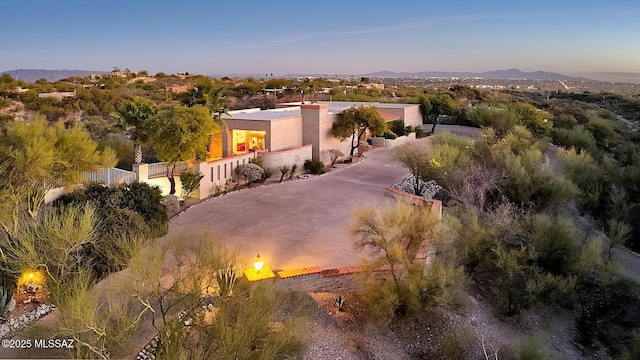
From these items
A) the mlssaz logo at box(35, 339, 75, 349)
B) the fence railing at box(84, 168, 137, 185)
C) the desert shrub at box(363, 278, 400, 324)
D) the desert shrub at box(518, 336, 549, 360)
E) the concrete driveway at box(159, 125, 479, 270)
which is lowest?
the desert shrub at box(518, 336, 549, 360)

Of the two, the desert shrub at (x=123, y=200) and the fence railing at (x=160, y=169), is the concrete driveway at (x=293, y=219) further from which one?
the fence railing at (x=160, y=169)

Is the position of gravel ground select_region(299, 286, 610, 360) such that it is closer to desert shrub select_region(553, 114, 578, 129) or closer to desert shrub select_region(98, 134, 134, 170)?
desert shrub select_region(98, 134, 134, 170)

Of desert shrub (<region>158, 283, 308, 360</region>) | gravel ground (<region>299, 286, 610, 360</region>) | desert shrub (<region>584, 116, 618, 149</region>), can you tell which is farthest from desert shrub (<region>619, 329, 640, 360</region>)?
desert shrub (<region>584, 116, 618, 149</region>)

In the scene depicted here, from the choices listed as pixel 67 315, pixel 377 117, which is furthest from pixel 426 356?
pixel 377 117

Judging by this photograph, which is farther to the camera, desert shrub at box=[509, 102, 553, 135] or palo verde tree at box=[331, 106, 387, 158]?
desert shrub at box=[509, 102, 553, 135]

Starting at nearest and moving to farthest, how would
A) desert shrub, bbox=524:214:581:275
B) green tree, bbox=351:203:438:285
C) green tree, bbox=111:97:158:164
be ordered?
green tree, bbox=351:203:438:285, desert shrub, bbox=524:214:581:275, green tree, bbox=111:97:158:164

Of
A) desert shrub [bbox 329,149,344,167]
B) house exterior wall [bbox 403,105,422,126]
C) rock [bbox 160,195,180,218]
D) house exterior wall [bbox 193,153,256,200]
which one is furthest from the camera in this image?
house exterior wall [bbox 403,105,422,126]

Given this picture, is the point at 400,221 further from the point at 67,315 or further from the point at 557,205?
the point at 557,205

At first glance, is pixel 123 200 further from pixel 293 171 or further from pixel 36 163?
pixel 293 171
